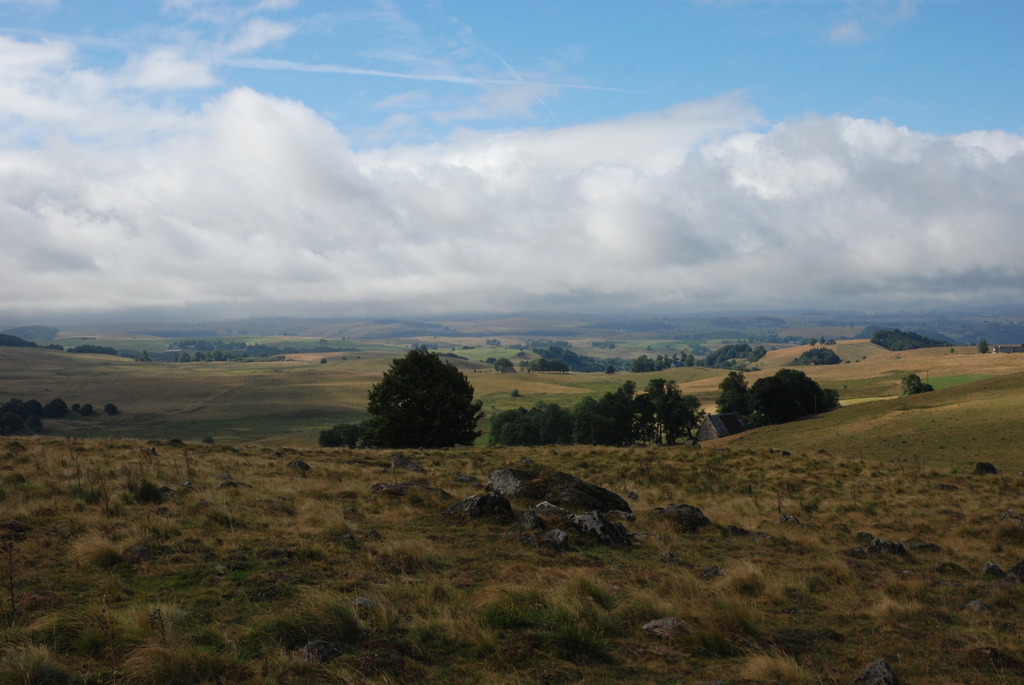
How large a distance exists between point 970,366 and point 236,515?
153 m

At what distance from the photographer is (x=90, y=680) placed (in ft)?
18.3

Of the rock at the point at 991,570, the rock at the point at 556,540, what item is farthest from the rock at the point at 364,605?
the rock at the point at 991,570

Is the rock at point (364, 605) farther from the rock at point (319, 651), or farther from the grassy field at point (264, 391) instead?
the grassy field at point (264, 391)

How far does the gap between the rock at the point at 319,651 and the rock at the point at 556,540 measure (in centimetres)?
538

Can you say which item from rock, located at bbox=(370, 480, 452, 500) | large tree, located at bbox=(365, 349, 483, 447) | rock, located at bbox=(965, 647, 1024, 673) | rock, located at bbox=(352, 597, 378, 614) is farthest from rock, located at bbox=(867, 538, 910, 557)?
large tree, located at bbox=(365, 349, 483, 447)

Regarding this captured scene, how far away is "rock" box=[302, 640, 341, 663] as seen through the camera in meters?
6.19

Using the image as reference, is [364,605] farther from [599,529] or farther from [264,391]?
[264,391]

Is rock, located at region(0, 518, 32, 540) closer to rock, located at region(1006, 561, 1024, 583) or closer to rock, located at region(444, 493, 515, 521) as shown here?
rock, located at region(444, 493, 515, 521)

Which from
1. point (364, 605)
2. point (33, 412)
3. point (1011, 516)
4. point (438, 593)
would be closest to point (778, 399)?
point (1011, 516)

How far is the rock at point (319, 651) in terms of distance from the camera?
6188 millimetres

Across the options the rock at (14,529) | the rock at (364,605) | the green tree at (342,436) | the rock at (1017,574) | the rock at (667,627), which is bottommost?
the green tree at (342,436)

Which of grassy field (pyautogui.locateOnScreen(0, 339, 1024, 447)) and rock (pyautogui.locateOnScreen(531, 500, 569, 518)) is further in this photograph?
grassy field (pyautogui.locateOnScreen(0, 339, 1024, 447))

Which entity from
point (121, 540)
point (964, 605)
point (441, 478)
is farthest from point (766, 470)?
point (121, 540)

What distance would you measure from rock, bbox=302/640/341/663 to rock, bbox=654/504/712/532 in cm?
1022
